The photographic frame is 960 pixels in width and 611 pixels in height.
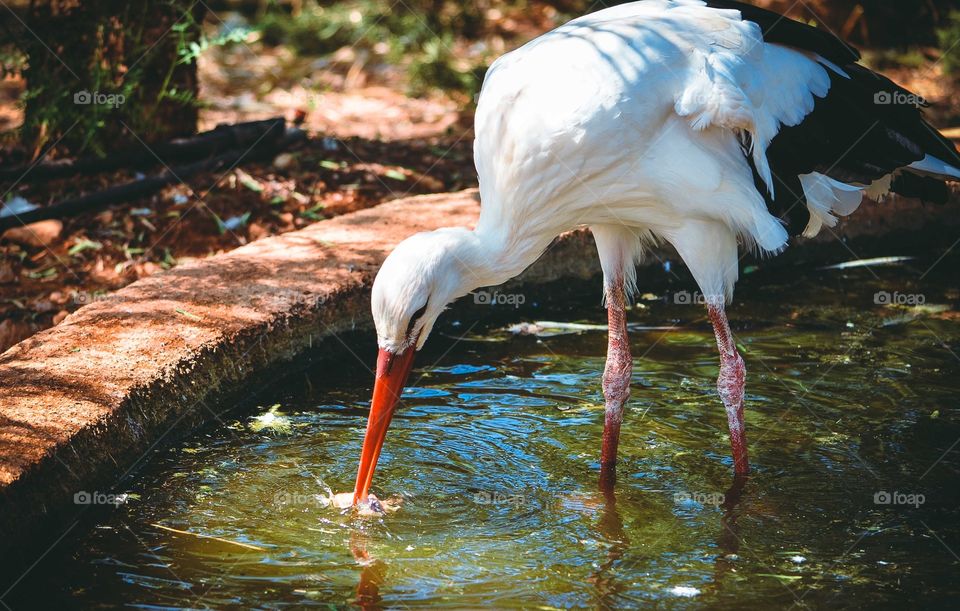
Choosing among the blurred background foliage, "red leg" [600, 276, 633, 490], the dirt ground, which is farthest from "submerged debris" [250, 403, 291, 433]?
the blurred background foliage

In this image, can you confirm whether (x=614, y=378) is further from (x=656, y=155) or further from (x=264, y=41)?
(x=264, y=41)

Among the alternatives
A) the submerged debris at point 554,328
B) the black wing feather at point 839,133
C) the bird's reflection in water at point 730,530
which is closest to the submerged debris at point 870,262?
the submerged debris at point 554,328

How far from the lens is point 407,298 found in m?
3.92

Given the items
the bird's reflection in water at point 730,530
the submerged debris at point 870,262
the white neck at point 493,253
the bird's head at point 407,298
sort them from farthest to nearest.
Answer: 1. the submerged debris at point 870,262
2. the white neck at point 493,253
3. the bird's head at point 407,298
4. the bird's reflection in water at point 730,530

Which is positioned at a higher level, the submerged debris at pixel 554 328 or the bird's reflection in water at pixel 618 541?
the submerged debris at pixel 554 328

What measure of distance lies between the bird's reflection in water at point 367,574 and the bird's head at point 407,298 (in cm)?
25

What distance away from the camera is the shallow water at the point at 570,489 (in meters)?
3.68

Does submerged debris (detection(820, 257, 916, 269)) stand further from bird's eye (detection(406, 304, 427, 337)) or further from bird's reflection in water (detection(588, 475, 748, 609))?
bird's eye (detection(406, 304, 427, 337))

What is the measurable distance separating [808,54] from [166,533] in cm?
320

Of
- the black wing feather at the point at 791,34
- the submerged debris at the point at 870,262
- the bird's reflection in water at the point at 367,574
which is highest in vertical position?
the black wing feather at the point at 791,34

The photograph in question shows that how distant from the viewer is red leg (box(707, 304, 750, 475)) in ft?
15.1

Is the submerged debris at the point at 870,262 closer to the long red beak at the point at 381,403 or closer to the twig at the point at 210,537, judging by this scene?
the long red beak at the point at 381,403

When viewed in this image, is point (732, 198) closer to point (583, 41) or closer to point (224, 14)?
point (583, 41)

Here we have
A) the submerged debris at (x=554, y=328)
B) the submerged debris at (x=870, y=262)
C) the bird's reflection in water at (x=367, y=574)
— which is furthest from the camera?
the submerged debris at (x=870, y=262)
